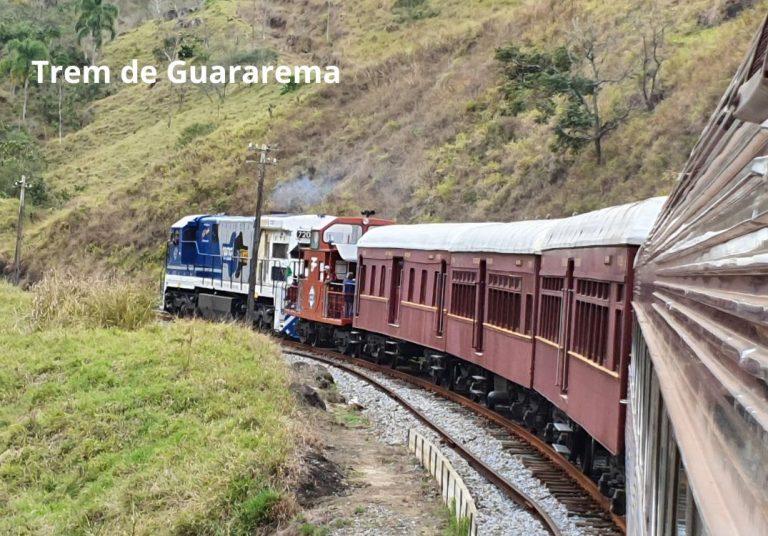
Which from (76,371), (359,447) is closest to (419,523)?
(359,447)

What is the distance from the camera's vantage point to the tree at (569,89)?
119 ft

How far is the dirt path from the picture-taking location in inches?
411

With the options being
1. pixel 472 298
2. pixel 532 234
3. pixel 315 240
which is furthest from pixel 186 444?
pixel 315 240

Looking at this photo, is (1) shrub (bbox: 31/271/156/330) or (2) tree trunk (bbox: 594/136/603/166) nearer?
(1) shrub (bbox: 31/271/156/330)

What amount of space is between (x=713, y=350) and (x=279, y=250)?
93.8 ft

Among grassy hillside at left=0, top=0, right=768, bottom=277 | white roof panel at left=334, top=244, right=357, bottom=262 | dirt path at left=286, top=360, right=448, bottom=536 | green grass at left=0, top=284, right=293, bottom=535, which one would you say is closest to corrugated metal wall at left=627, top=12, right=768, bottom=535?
dirt path at left=286, top=360, right=448, bottom=536

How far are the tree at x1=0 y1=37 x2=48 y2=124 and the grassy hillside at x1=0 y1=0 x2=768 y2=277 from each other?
591 centimetres

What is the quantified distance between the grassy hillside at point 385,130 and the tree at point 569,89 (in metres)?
0.58

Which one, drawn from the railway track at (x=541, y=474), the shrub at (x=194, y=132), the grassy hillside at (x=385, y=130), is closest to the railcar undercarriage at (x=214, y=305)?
the grassy hillside at (x=385, y=130)

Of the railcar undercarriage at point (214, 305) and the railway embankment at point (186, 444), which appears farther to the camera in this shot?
the railcar undercarriage at point (214, 305)

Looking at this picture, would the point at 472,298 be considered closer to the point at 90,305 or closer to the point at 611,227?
the point at 611,227

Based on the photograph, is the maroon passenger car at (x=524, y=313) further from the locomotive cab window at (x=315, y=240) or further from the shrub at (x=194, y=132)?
the shrub at (x=194, y=132)

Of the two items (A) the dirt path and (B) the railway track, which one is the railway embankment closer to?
(A) the dirt path

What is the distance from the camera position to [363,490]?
40.3ft
